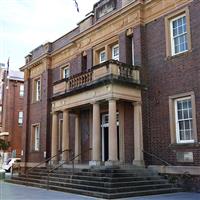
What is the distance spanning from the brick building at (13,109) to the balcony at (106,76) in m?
24.3

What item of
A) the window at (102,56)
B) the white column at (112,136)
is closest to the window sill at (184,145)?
the white column at (112,136)

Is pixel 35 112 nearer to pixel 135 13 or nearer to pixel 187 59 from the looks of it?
pixel 135 13

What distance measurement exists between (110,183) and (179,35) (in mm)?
7568

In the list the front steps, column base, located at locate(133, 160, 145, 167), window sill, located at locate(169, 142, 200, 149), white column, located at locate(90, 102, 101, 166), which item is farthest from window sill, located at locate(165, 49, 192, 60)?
the front steps

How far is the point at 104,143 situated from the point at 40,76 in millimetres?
9621

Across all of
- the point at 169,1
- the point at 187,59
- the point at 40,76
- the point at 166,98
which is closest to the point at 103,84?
the point at 166,98

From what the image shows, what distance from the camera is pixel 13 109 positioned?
4153cm

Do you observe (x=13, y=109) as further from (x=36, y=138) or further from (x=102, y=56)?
(x=102, y=56)

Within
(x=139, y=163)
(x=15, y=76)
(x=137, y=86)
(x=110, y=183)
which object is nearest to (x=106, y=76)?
(x=137, y=86)

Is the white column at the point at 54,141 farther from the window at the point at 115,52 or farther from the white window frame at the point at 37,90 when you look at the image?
the white window frame at the point at 37,90

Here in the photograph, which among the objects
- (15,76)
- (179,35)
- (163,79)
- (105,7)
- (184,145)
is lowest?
(184,145)

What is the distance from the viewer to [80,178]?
14250mm

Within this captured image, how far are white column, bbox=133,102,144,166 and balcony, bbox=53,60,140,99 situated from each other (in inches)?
47.9

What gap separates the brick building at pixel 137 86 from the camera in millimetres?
14492
